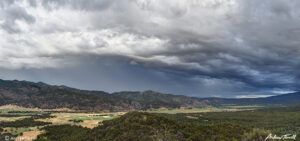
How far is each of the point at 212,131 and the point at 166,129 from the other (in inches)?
580

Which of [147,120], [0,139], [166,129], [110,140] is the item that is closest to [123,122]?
[147,120]

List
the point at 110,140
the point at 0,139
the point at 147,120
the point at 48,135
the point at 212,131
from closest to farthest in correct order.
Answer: the point at 110,140
the point at 212,131
the point at 147,120
the point at 0,139
the point at 48,135

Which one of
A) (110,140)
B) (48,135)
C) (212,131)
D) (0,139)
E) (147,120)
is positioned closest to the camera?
(110,140)

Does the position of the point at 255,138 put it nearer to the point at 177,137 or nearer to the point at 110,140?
the point at 177,137

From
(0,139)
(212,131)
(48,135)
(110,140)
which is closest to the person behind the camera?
(110,140)

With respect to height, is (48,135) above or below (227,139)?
below

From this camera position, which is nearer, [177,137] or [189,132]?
[177,137]

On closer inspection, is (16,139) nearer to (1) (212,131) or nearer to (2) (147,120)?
(2) (147,120)

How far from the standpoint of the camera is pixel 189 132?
194ft

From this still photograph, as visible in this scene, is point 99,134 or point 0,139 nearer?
point 99,134

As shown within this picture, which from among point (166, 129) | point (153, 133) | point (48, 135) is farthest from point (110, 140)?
point (48, 135)

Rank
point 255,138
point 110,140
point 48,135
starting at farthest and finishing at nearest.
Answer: point 48,135 < point 110,140 < point 255,138

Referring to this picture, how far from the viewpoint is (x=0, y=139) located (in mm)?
72688

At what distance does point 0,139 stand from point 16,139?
638 centimetres
